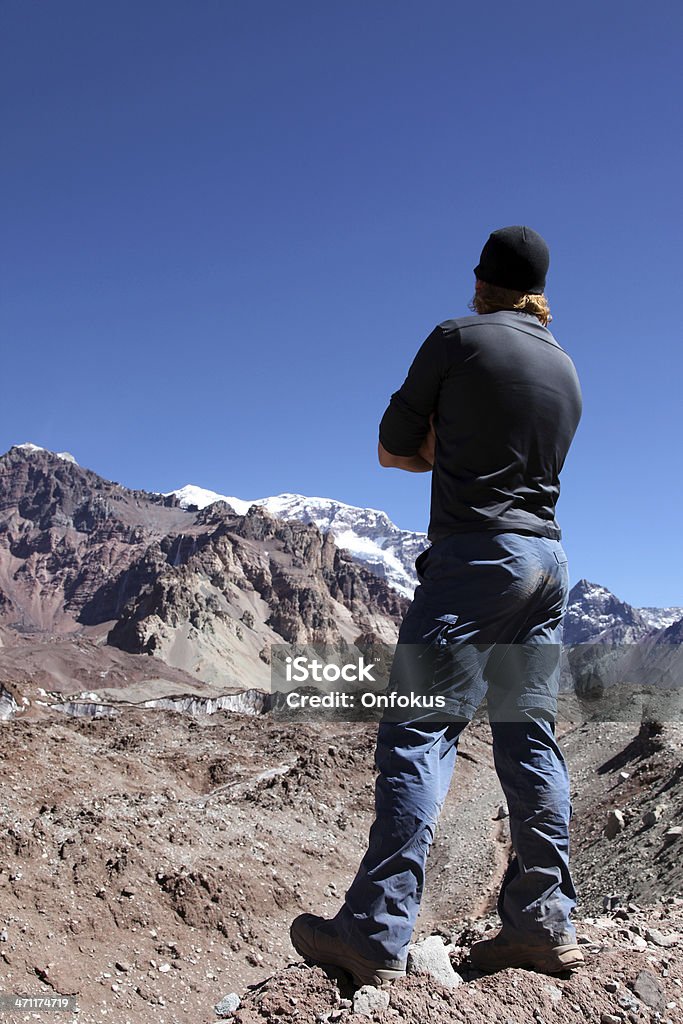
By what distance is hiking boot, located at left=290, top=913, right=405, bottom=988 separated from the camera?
2.42 m

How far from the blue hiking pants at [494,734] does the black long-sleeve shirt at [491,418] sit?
0.33 feet

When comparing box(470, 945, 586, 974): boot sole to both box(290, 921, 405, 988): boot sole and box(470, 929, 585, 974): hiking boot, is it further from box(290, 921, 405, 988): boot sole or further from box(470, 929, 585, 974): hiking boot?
box(290, 921, 405, 988): boot sole

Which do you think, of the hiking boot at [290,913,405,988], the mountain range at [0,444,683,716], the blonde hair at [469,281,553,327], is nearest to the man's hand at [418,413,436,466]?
the blonde hair at [469,281,553,327]

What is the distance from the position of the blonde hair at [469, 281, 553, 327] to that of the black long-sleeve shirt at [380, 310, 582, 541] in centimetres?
13

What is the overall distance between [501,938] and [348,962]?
565 millimetres

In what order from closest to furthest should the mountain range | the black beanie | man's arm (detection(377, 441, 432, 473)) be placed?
1. the black beanie
2. man's arm (detection(377, 441, 432, 473))
3. the mountain range

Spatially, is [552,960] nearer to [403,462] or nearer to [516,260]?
[403,462]

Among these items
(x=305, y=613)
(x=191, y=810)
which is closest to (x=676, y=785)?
(x=191, y=810)

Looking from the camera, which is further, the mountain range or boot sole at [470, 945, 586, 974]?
the mountain range

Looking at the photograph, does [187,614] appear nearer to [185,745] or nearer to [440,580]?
[185,745]

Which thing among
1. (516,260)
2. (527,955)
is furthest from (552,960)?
(516,260)

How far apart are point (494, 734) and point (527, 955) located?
28.5 inches

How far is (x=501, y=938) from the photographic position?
267 centimetres

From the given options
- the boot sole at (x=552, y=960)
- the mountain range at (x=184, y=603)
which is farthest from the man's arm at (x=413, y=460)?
the mountain range at (x=184, y=603)
